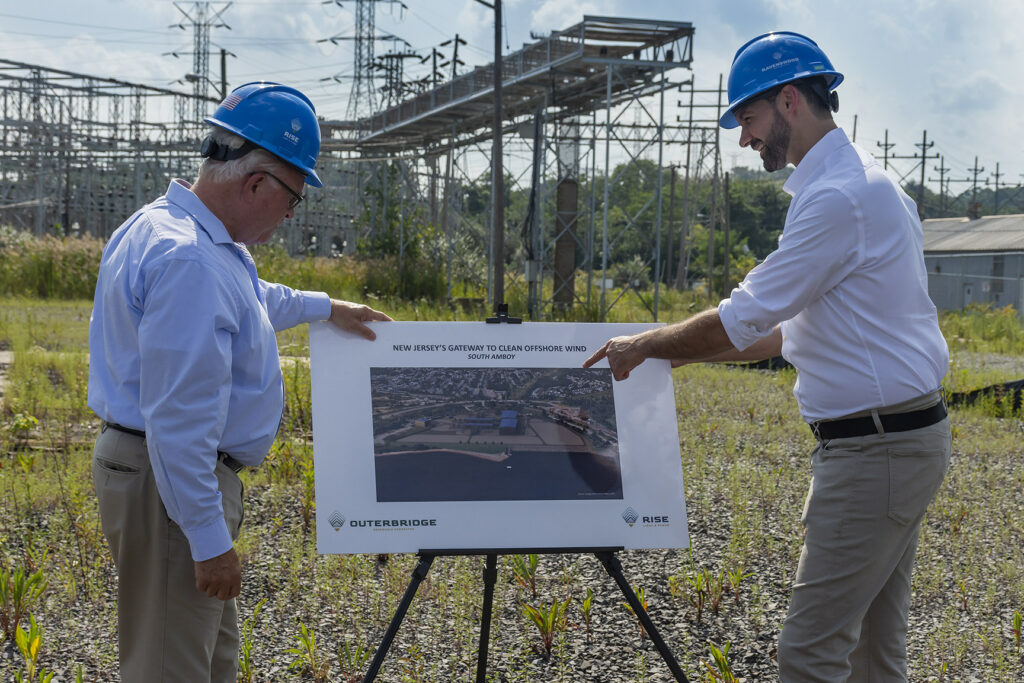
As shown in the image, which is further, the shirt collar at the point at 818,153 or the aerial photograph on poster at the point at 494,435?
the aerial photograph on poster at the point at 494,435

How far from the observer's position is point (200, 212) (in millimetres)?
2279

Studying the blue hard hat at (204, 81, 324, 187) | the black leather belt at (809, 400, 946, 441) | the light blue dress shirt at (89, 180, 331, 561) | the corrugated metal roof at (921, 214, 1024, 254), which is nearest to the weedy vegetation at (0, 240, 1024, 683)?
the black leather belt at (809, 400, 946, 441)

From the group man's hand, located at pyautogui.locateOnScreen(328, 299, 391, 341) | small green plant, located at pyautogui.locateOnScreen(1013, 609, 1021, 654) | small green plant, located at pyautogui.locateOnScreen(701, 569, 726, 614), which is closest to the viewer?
man's hand, located at pyautogui.locateOnScreen(328, 299, 391, 341)

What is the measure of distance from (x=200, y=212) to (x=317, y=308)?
2.60 ft

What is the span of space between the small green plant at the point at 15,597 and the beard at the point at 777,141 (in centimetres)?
329

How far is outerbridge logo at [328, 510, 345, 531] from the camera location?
9.30 feet

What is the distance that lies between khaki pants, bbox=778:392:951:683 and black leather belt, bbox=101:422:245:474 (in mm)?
1618

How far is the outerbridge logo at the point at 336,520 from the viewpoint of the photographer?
9.30ft

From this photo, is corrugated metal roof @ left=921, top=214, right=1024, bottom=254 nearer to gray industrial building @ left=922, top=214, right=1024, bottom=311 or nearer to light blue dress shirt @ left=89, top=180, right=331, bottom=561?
gray industrial building @ left=922, top=214, right=1024, bottom=311

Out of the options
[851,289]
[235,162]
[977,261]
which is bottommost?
[851,289]

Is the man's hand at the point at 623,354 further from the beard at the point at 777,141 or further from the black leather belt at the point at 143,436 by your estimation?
the black leather belt at the point at 143,436

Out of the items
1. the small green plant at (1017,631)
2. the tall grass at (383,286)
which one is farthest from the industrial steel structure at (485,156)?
the small green plant at (1017,631)

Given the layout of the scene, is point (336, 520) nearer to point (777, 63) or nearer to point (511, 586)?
point (777, 63)

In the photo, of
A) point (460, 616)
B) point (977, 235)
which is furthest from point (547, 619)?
point (977, 235)
